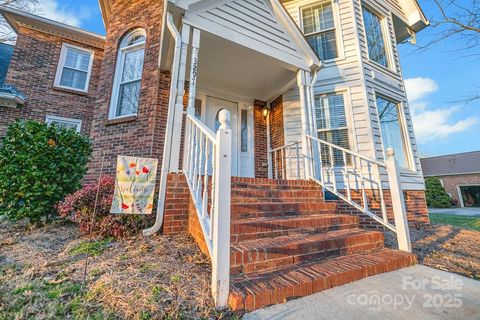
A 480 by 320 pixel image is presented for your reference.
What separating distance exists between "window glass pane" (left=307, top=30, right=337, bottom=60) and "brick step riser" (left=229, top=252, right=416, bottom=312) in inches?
212

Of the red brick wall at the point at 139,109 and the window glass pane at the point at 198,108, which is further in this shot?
the window glass pane at the point at 198,108

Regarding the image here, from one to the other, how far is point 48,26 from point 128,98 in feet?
14.9

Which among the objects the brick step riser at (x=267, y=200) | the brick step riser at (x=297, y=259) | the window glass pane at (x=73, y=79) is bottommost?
the brick step riser at (x=297, y=259)

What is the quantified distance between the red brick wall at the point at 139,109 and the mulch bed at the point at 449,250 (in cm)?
444

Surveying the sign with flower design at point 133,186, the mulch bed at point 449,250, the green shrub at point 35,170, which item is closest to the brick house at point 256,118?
the mulch bed at point 449,250

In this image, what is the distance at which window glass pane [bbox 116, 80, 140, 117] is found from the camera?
4.96 metres

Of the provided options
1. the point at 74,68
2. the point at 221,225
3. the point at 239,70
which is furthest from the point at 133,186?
the point at 74,68

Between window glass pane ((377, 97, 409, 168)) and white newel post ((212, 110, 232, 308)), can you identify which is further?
window glass pane ((377, 97, 409, 168))

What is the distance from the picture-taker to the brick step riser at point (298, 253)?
1.91 m

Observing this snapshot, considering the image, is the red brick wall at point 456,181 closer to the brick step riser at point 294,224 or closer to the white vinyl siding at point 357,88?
the white vinyl siding at point 357,88

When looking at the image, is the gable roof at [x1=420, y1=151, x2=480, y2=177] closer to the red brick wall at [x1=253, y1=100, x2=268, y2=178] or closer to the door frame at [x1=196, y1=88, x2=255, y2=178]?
the red brick wall at [x1=253, y1=100, x2=268, y2=178]

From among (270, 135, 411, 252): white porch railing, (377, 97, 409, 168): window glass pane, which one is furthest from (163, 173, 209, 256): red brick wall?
(377, 97, 409, 168): window glass pane

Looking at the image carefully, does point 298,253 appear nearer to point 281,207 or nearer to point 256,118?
point 281,207

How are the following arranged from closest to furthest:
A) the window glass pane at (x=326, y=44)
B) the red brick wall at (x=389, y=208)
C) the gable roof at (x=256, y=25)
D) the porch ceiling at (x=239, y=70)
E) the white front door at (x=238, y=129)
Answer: the gable roof at (x=256, y=25) < the porch ceiling at (x=239, y=70) < the red brick wall at (x=389, y=208) < the white front door at (x=238, y=129) < the window glass pane at (x=326, y=44)
